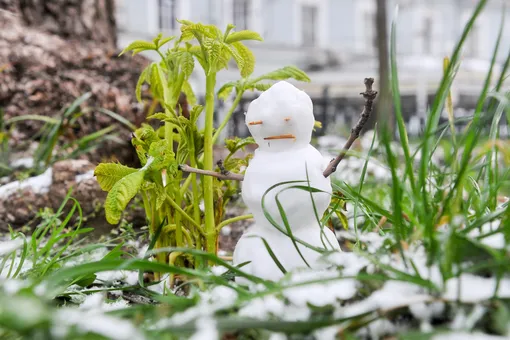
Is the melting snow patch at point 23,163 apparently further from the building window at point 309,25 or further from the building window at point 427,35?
the building window at point 427,35

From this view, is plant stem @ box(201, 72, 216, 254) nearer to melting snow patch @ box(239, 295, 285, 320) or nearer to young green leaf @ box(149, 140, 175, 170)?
young green leaf @ box(149, 140, 175, 170)

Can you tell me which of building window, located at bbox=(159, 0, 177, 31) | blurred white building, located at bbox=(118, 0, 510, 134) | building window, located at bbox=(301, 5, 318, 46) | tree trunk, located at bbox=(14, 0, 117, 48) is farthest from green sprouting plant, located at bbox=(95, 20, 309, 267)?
building window, located at bbox=(301, 5, 318, 46)

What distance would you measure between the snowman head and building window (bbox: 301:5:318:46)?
13.9 meters

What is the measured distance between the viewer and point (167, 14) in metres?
12.1

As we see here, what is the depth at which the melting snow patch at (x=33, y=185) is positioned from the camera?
5.93ft

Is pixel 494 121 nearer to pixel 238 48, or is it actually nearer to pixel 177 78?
pixel 238 48

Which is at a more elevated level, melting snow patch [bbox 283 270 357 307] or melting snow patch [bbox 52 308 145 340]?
melting snow patch [bbox 52 308 145 340]

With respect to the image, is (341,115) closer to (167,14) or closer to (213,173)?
(213,173)

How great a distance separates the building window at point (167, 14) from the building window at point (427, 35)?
8389 millimetres

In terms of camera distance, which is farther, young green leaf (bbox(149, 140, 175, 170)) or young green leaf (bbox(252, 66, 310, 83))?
young green leaf (bbox(252, 66, 310, 83))

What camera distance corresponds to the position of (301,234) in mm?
964

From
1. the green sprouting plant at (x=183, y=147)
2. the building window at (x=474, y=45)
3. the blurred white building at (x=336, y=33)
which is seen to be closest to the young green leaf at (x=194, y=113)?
the green sprouting plant at (x=183, y=147)

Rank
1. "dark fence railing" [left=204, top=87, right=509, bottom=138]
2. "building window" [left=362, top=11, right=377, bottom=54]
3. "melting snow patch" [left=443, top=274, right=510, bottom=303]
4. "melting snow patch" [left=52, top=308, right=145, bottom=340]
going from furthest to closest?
1. "building window" [left=362, top=11, right=377, bottom=54]
2. "dark fence railing" [left=204, top=87, right=509, bottom=138]
3. "melting snow patch" [left=443, top=274, right=510, bottom=303]
4. "melting snow patch" [left=52, top=308, right=145, bottom=340]

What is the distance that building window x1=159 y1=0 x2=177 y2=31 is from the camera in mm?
11953
